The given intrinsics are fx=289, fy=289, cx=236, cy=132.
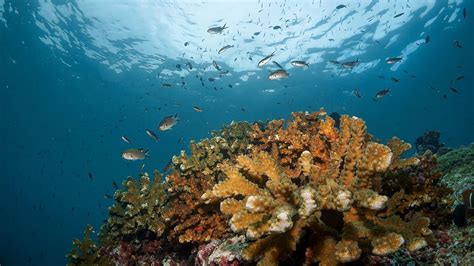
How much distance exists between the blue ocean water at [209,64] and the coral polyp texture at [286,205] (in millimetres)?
7828

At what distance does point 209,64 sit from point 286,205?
35902 millimetres

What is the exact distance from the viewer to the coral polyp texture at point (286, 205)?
2.37m

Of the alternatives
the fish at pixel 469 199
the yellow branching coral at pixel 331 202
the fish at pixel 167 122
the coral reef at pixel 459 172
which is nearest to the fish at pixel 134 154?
the fish at pixel 167 122

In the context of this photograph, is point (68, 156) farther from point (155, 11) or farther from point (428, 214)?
point (428, 214)

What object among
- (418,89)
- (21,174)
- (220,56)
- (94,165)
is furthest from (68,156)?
(418,89)

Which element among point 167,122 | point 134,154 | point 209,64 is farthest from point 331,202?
point 209,64

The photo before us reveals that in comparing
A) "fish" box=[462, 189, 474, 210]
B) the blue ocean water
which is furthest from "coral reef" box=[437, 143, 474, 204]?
the blue ocean water

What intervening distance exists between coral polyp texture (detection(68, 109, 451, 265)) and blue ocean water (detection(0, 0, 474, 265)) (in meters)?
7.83

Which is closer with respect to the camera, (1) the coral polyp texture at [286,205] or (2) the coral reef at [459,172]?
(1) the coral polyp texture at [286,205]

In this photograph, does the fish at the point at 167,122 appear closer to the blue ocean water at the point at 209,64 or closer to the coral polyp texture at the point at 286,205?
the coral polyp texture at the point at 286,205

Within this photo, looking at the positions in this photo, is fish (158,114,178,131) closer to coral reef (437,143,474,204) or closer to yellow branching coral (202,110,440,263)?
→ yellow branching coral (202,110,440,263)

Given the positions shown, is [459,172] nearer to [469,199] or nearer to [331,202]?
[469,199]

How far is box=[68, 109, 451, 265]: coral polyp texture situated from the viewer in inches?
93.2

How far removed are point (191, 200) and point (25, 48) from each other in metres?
40.3
